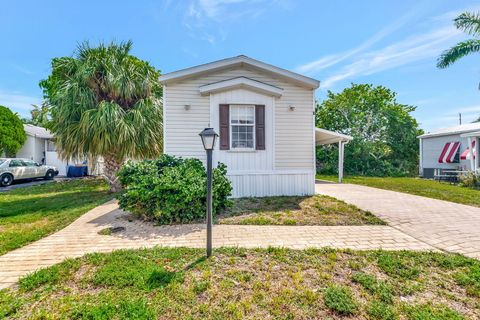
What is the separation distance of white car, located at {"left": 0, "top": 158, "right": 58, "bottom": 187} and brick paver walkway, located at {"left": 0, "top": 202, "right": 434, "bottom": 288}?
11901mm

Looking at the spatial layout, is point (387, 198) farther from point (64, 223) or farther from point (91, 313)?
point (64, 223)

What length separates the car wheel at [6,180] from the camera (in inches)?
490

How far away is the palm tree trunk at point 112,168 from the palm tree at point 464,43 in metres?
17.5

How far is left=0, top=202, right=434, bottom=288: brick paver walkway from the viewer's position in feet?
11.8

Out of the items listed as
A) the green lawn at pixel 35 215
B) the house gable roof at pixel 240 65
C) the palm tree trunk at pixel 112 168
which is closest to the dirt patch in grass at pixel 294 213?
the green lawn at pixel 35 215

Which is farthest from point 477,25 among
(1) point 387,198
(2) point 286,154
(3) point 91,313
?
(3) point 91,313

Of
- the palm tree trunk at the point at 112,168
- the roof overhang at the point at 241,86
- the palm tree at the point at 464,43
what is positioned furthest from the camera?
the palm tree at the point at 464,43

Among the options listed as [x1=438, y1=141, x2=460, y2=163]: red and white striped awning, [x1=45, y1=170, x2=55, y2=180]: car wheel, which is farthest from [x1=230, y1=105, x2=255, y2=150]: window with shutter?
[x1=438, y1=141, x2=460, y2=163]: red and white striped awning

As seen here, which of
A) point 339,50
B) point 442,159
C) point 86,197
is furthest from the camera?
point 442,159

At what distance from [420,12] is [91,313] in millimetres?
12927

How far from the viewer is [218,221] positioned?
529 cm

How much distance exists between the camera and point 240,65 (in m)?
7.91

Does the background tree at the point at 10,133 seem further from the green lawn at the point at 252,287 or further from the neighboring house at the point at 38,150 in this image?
the green lawn at the point at 252,287

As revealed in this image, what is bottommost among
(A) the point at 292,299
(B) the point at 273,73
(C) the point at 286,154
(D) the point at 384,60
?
(A) the point at 292,299
